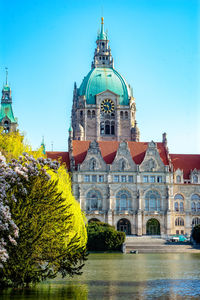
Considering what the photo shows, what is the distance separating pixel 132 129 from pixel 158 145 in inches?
692

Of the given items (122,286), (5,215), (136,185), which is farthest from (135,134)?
(5,215)

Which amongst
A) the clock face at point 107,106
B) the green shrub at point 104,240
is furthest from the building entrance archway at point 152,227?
the clock face at point 107,106

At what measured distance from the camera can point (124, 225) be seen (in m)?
98.6

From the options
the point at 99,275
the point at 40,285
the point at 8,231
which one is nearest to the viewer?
the point at 8,231

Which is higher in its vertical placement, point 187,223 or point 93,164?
point 93,164

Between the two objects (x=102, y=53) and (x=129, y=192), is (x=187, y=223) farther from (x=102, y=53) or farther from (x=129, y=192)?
(x=102, y=53)

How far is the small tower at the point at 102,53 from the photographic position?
13150 cm

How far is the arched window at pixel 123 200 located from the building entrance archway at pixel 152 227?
17.1 ft

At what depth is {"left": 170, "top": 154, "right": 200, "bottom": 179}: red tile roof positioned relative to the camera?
10450 centimetres

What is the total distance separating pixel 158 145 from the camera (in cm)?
10631

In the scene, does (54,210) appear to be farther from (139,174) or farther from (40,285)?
(139,174)

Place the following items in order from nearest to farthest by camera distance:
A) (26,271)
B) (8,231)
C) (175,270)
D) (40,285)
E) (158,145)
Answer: (8,231), (26,271), (40,285), (175,270), (158,145)

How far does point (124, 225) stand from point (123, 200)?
4956 millimetres

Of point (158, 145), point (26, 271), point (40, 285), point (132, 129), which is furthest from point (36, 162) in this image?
point (132, 129)
